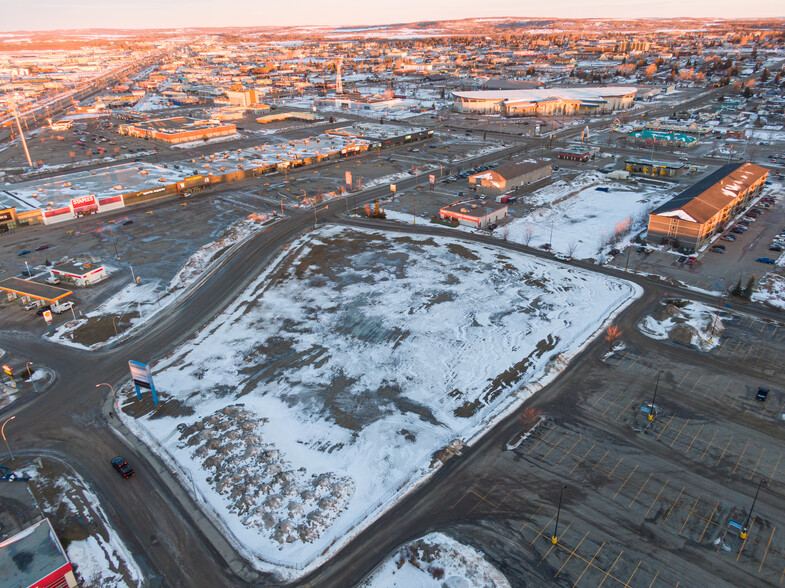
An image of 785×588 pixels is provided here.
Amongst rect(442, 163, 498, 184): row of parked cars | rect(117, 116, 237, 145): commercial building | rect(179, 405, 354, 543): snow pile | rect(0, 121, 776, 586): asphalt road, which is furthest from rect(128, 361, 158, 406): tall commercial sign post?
rect(117, 116, 237, 145): commercial building

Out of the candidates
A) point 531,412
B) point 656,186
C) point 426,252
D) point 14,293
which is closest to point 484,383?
point 531,412

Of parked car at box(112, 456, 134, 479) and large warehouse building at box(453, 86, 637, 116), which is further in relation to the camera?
large warehouse building at box(453, 86, 637, 116)

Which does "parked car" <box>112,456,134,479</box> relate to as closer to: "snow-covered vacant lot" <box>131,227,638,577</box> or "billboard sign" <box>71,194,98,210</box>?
"snow-covered vacant lot" <box>131,227,638,577</box>

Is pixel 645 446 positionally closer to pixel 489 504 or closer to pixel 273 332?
pixel 489 504

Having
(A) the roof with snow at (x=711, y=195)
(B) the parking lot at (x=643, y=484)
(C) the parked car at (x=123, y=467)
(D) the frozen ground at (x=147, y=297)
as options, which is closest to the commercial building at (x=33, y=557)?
(C) the parked car at (x=123, y=467)

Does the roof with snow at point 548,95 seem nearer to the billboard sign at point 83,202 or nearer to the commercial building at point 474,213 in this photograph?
the commercial building at point 474,213
